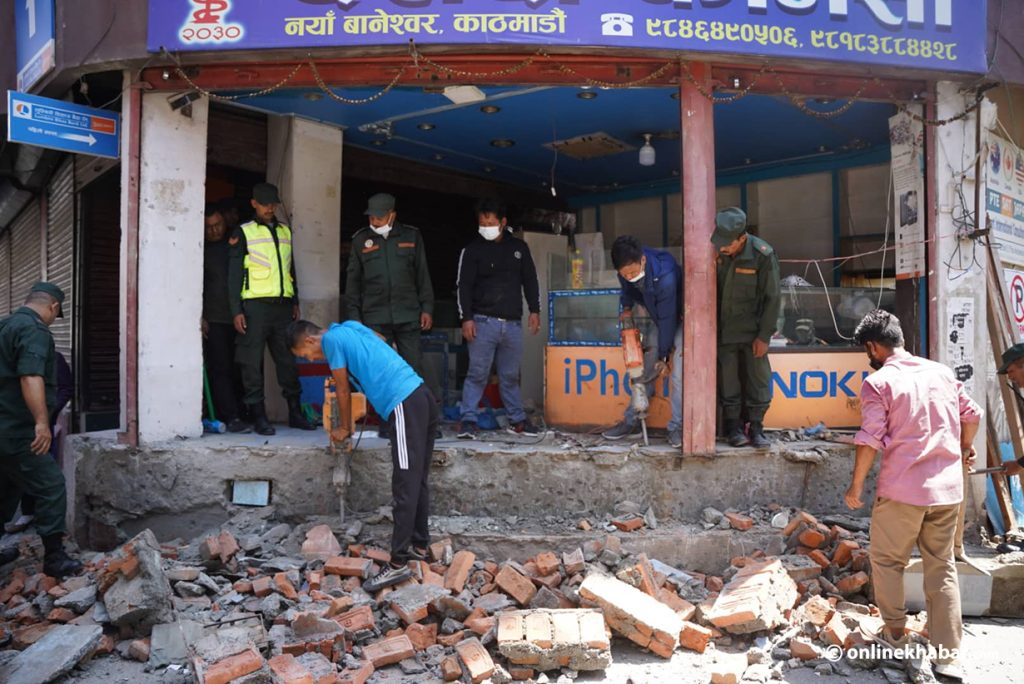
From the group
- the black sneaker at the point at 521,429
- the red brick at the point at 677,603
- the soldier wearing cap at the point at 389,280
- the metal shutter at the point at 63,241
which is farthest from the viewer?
the metal shutter at the point at 63,241

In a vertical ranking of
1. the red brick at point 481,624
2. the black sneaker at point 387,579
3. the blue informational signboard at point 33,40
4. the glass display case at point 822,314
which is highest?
the blue informational signboard at point 33,40

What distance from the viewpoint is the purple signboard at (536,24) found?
528 cm

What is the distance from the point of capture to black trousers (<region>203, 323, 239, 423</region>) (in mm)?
6484

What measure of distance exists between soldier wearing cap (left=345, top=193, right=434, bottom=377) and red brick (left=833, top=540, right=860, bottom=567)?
359 centimetres

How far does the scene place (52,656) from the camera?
3949 millimetres

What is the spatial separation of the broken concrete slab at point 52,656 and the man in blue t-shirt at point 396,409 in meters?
1.59

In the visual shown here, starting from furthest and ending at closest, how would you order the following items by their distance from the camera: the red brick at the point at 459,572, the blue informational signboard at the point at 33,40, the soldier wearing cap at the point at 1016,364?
the blue informational signboard at the point at 33,40, the soldier wearing cap at the point at 1016,364, the red brick at the point at 459,572

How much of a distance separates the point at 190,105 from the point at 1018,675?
6.86m

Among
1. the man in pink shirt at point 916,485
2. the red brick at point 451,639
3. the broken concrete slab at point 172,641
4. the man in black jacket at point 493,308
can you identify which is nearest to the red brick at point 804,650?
the man in pink shirt at point 916,485

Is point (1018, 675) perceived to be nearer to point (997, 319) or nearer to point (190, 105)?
point (997, 319)

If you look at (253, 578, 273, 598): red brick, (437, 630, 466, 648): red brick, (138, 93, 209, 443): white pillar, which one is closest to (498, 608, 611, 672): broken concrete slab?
(437, 630, 466, 648): red brick

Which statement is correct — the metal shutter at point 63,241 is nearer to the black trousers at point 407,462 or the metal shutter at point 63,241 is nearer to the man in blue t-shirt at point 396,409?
the man in blue t-shirt at point 396,409

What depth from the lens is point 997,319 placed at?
614 cm

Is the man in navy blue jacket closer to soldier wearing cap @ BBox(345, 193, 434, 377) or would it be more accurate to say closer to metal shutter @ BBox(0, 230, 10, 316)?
soldier wearing cap @ BBox(345, 193, 434, 377)
